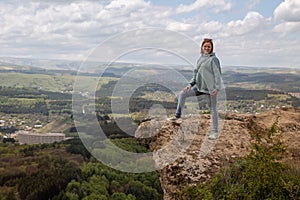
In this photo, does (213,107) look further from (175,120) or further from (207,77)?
(175,120)

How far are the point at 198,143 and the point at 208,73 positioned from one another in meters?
1.87

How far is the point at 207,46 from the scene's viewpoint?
733 centimetres

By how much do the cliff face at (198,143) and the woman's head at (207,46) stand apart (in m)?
2.17

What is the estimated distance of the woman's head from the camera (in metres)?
7.32

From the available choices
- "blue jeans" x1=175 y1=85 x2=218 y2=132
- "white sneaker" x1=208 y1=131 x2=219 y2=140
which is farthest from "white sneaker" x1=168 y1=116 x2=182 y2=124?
"white sneaker" x1=208 y1=131 x2=219 y2=140

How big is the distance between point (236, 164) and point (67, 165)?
55.2 metres

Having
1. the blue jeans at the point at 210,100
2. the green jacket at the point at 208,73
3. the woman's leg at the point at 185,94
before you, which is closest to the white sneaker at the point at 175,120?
the woman's leg at the point at 185,94

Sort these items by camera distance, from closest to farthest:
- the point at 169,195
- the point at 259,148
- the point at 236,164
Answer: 1. the point at 259,148
2. the point at 236,164
3. the point at 169,195

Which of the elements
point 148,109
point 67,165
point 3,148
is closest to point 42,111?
point 3,148

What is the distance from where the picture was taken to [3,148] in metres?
69.9

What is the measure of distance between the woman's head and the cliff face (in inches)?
85.2

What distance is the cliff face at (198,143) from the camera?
24.3 ft

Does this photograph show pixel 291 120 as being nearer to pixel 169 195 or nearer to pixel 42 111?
pixel 169 195

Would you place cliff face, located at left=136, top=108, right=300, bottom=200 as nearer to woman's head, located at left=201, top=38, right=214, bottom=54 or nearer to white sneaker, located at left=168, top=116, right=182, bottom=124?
white sneaker, located at left=168, top=116, right=182, bottom=124
